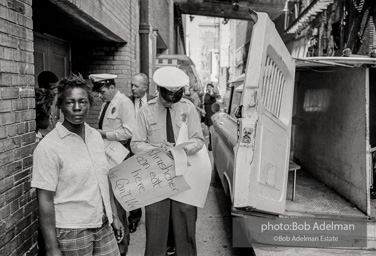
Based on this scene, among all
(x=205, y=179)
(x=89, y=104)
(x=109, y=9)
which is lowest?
(x=205, y=179)

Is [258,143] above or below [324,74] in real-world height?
below

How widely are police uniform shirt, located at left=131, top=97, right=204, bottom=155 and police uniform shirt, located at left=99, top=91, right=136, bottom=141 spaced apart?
30.7 inches

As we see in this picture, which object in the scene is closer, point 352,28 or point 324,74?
point 324,74

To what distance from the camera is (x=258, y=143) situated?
3041mm

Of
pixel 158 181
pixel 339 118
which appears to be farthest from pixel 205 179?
pixel 339 118

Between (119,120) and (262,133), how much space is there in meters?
1.81

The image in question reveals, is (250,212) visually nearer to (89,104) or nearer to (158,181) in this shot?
(158,181)

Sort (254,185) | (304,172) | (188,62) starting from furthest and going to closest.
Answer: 1. (188,62)
2. (304,172)
3. (254,185)

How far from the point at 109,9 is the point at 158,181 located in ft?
10.6

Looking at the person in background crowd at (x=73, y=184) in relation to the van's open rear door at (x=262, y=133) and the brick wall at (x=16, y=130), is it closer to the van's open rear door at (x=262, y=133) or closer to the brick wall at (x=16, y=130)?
the brick wall at (x=16, y=130)

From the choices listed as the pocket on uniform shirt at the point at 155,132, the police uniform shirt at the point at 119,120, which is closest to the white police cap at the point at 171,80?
the pocket on uniform shirt at the point at 155,132

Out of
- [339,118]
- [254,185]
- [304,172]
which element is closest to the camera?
[254,185]

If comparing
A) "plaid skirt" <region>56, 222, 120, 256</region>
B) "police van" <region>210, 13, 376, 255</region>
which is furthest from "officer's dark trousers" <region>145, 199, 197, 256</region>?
"plaid skirt" <region>56, 222, 120, 256</region>

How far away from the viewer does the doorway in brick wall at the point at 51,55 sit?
4984 mm
